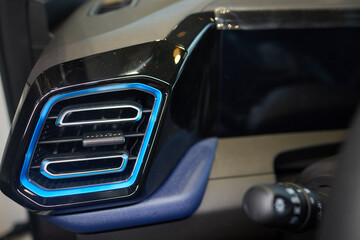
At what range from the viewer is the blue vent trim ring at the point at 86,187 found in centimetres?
63

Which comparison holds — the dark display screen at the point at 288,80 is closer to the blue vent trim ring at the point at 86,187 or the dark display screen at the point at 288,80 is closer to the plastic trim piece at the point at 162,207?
the plastic trim piece at the point at 162,207

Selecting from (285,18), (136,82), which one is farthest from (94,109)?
(285,18)

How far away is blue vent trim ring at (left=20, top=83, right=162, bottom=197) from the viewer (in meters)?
0.63

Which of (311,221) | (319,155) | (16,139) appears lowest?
(319,155)

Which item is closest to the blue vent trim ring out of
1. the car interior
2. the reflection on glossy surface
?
the car interior

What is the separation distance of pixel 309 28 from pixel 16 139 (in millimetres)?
686

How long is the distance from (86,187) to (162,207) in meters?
0.18

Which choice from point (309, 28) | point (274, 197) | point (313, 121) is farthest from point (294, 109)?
point (274, 197)

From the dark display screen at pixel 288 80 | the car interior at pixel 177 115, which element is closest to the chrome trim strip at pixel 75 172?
the car interior at pixel 177 115

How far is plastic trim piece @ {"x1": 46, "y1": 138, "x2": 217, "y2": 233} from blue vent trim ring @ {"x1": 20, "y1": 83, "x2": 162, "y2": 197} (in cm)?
8

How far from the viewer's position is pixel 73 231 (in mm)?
777

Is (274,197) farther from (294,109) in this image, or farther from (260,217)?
(294,109)

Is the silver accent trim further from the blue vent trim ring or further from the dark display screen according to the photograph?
A: the dark display screen

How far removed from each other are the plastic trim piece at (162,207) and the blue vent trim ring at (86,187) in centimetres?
8
